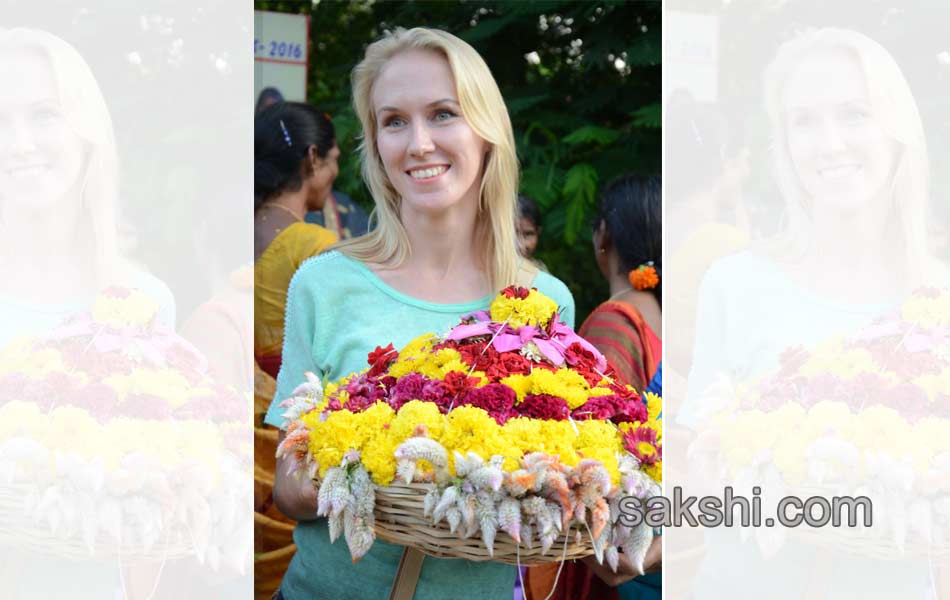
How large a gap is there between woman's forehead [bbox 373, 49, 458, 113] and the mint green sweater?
14.0 inches

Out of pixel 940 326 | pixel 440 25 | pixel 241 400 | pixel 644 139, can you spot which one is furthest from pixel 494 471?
pixel 440 25

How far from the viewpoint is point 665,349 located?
6.08 feet

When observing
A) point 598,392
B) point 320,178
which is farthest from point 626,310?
point 320,178

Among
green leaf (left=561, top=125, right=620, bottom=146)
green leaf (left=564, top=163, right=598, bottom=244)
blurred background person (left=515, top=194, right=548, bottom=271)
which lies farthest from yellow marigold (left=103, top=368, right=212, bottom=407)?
green leaf (left=561, top=125, right=620, bottom=146)

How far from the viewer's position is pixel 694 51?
1851 mm

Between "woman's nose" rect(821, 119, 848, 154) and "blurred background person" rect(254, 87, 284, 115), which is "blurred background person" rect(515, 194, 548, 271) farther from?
"woman's nose" rect(821, 119, 848, 154)

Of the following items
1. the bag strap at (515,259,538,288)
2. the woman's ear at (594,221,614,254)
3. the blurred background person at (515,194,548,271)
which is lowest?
the bag strap at (515,259,538,288)

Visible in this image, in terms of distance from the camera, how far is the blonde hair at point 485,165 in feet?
7.43

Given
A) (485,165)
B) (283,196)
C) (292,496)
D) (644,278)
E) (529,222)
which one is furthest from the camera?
(529,222)

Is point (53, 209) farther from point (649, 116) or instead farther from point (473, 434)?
point (649, 116)

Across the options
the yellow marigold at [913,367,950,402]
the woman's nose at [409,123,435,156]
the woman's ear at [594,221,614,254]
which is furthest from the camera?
the woman's ear at [594,221,614,254]

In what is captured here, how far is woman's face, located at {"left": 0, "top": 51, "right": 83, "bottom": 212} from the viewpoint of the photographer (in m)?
1.79
